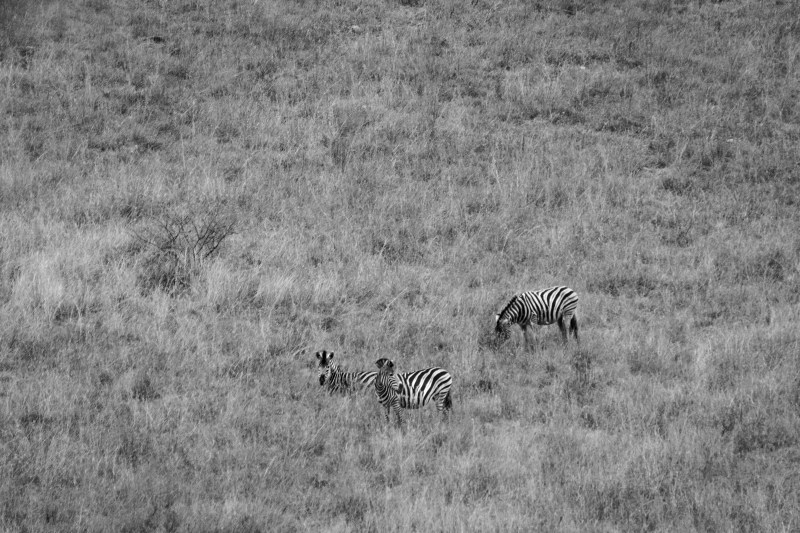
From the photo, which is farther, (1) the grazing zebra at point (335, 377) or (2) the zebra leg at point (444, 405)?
(1) the grazing zebra at point (335, 377)

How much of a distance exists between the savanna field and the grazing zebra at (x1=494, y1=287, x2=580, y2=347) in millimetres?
282

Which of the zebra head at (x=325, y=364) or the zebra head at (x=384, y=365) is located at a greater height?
the zebra head at (x=384, y=365)

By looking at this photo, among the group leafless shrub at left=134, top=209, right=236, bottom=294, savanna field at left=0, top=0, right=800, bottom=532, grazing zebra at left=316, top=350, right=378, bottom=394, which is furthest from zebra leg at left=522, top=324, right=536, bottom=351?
leafless shrub at left=134, top=209, right=236, bottom=294

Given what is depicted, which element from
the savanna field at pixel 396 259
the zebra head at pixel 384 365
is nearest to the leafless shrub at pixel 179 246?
the savanna field at pixel 396 259

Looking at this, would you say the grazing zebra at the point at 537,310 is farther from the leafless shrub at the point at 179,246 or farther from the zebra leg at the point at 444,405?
the leafless shrub at the point at 179,246

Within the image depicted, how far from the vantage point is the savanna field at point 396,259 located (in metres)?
7.98

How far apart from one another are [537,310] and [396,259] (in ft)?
9.91

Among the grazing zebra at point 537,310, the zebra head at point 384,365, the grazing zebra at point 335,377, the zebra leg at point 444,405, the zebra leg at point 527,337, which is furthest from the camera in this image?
the zebra leg at point 527,337

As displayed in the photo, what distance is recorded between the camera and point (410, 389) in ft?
30.0

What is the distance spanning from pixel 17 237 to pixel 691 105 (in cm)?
1184

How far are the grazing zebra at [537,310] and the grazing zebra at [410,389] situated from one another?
176 cm

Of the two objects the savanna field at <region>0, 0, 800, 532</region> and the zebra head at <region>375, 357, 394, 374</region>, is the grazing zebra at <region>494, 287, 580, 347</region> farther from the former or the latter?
the zebra head at <region>375, 357, 394, 374</region>

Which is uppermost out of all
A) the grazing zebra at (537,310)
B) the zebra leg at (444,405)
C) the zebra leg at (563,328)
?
the grazing zebra at (537,310)

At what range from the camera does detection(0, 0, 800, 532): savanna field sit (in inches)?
314
